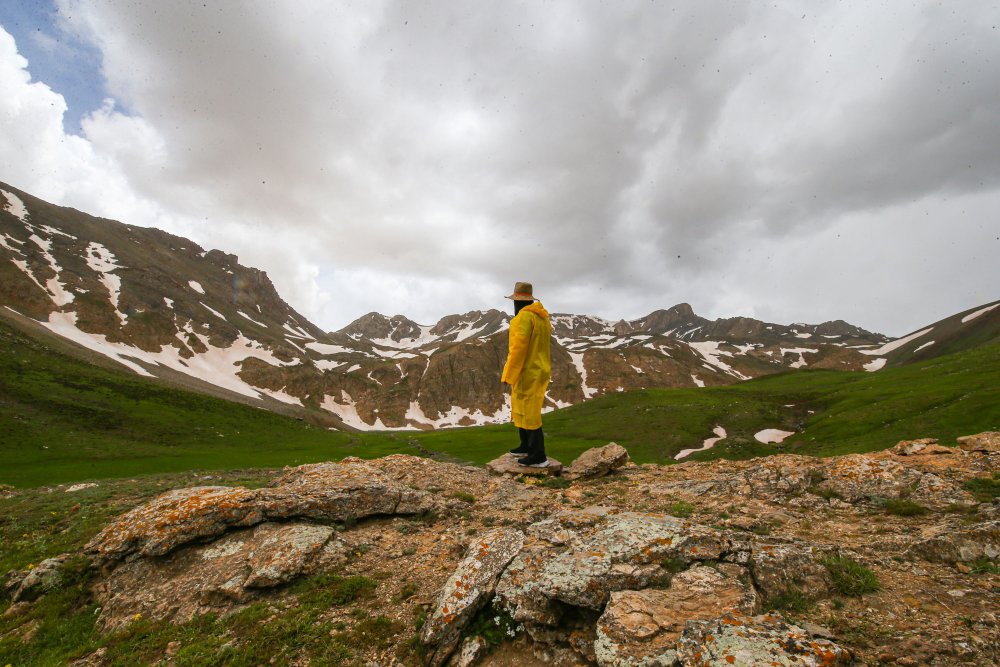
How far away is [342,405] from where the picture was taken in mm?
167625

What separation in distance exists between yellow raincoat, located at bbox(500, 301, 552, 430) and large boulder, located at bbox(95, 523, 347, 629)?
7.83m

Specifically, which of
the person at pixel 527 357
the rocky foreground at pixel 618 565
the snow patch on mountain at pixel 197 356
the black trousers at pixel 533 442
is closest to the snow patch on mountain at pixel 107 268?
the snow patch on mountain at pixel 197 356

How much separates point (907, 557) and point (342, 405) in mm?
176775

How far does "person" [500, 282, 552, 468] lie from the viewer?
1532cm

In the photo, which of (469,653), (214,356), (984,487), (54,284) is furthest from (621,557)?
(54,284)

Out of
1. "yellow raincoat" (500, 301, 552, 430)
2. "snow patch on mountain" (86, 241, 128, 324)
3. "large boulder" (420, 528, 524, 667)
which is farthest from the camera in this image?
"snow patch on mountain" (86, 241, 128, 324)

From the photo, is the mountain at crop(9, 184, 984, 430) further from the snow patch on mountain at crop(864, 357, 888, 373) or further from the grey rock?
the grey rock

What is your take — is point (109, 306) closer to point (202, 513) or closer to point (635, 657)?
point (202, 513)

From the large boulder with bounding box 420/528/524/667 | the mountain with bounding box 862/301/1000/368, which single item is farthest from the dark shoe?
the mountain with bounding box 862/301/1000/368

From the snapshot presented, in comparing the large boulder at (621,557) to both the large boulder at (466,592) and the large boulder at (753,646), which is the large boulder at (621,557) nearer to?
the large boulder at (466,592)

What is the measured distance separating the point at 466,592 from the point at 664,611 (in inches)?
134

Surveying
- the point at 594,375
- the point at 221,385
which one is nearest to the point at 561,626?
the point at 221,385

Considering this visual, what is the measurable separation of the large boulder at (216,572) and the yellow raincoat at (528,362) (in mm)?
7830

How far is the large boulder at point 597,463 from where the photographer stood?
56.9 feet
